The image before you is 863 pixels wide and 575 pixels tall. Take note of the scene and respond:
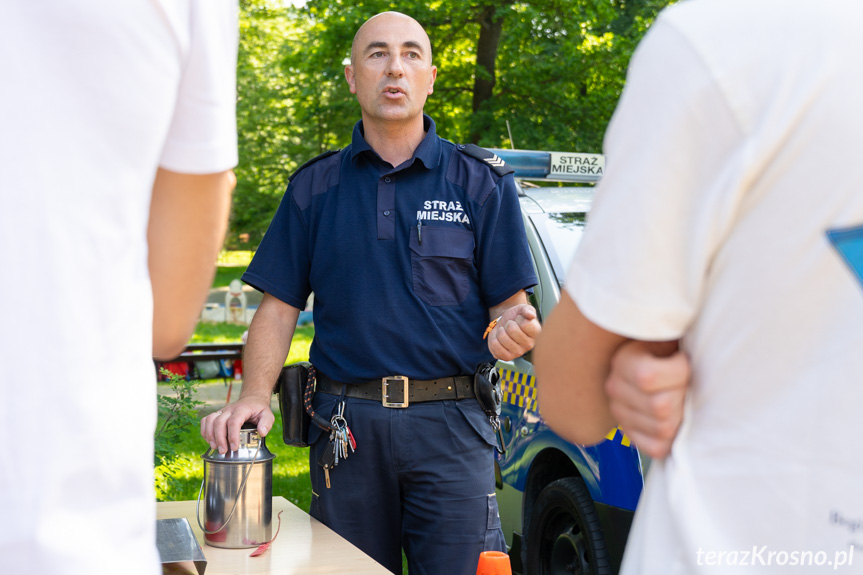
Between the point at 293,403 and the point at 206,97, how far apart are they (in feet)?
7.36

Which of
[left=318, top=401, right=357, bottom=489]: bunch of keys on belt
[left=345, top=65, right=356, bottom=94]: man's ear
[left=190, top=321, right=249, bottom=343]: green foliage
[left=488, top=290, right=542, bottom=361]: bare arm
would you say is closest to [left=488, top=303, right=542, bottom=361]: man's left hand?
[left=488, top=290, right=542, bottom=361]: bare arm

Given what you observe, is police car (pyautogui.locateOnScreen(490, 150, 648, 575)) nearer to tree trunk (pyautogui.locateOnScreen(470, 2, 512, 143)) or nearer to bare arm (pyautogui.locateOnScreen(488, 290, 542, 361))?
bare arm (pyautogui.locateOnScreen(488, 290, 542, 361))

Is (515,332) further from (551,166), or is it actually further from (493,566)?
(551,166)

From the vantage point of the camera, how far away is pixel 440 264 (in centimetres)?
312

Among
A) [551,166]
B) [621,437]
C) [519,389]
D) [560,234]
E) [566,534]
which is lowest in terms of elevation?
[566,534]

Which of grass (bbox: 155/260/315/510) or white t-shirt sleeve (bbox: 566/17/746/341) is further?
grass (bbox: 155/260/315/510)

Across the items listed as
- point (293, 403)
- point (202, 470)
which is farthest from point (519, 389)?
point (202, 470)

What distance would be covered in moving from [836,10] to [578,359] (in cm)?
46

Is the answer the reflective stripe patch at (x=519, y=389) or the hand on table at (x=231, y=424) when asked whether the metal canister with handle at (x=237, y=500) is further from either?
the reflective stripe patch at (x=519, y=389)

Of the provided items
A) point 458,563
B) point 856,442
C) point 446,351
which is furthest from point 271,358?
point 856,442

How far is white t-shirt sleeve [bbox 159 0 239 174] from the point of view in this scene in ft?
3.16

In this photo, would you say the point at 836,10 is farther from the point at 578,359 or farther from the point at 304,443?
the point at 304,443

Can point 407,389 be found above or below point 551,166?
below

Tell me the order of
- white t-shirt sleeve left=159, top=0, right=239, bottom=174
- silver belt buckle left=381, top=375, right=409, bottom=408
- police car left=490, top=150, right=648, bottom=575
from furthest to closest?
police car left=490, top=150, right=648, bottom=575
silver belt buckle left=381, top=375, right=409, bottom=408
white t-shirt sleeve left=159, top=0, right=239, bottom=174
